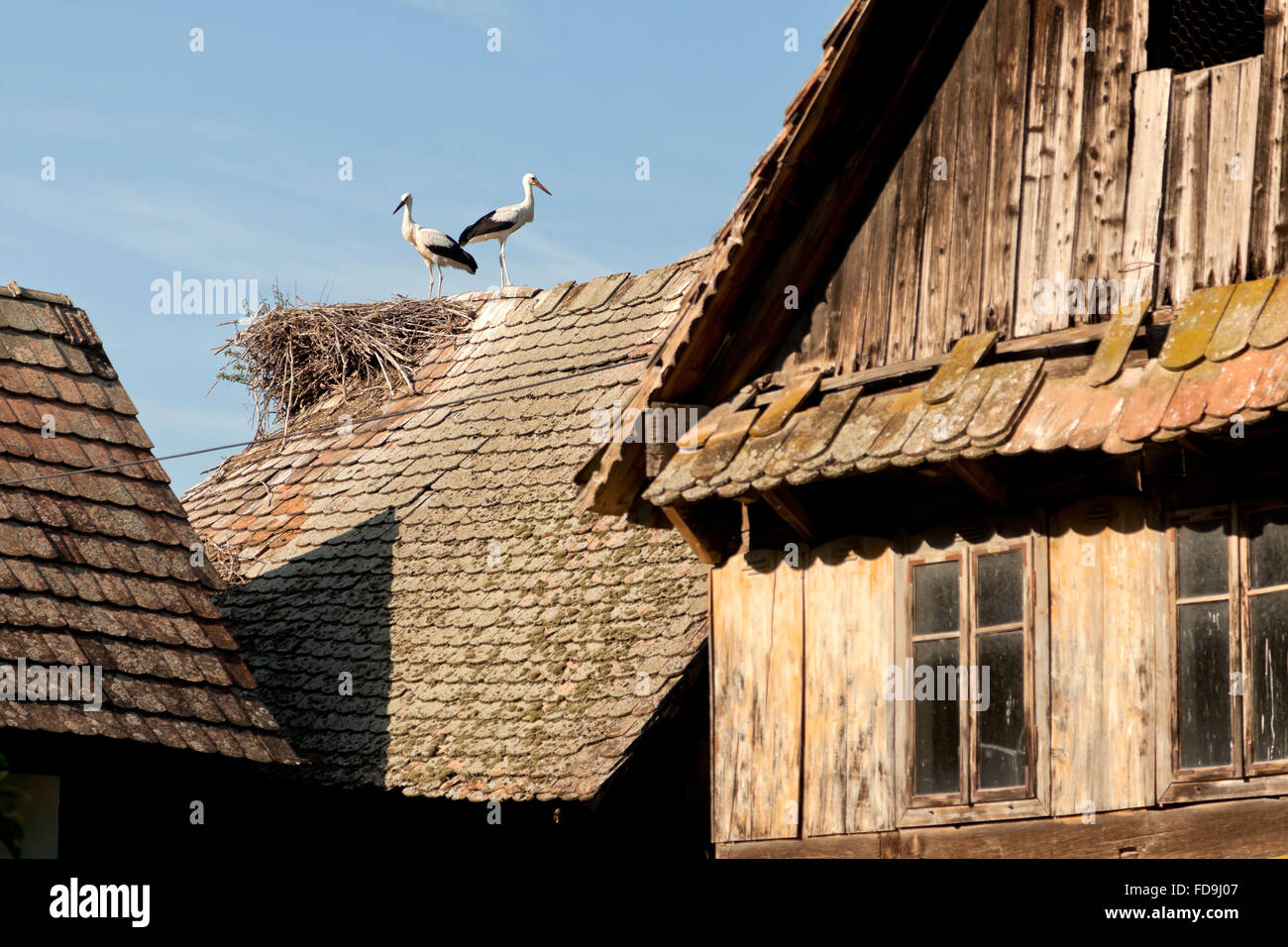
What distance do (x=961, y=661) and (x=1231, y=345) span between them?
2.12 m

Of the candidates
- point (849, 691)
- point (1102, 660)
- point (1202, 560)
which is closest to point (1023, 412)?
point (1202, 560)

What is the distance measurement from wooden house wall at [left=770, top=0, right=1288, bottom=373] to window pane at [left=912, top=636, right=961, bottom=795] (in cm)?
162

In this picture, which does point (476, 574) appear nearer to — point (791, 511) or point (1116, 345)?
point (791, 511)

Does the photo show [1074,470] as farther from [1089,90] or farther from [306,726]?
[306,726]

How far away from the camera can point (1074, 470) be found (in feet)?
29.7

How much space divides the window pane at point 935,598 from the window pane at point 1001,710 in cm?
23

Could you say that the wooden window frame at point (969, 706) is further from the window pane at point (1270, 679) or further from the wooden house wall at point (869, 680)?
the window pane at point (1270, 679)

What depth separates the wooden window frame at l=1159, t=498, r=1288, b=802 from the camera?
8031 millimetres

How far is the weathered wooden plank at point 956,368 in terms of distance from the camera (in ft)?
30.4

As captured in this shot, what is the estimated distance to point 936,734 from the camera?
30.6ft

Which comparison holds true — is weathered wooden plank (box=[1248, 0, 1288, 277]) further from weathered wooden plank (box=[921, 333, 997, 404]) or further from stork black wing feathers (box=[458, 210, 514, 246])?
stork black wing feathers (box=[458, 210, 514, 246])

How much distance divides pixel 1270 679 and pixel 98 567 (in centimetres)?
782

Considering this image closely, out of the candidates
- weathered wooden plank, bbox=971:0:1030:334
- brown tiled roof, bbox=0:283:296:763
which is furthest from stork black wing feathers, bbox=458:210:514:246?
weathered wooden plank, bbox=971:0:1030:334

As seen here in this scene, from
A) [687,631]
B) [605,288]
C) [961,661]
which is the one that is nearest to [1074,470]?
[961,661]
